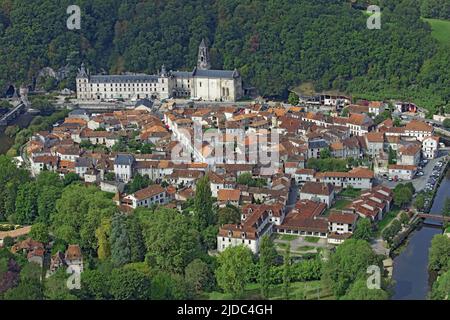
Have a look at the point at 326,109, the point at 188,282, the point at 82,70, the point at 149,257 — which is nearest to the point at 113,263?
the point at 149,257

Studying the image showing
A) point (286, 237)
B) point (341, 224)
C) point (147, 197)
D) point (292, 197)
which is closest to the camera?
point (341, 224)

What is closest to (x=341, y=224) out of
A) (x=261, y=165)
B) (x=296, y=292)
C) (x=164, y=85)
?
(x=296, y=292)

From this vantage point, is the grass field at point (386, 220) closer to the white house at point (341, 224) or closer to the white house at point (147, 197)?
the white house at point (341, 224)

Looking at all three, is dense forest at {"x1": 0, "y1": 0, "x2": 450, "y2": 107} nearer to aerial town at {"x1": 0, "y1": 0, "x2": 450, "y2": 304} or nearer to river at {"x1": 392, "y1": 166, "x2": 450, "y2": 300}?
aerial town at {"x1": 0, "y1": 0, "x2": 450, "y2": 304}

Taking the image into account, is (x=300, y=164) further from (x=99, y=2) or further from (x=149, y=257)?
(x=99, y=2)

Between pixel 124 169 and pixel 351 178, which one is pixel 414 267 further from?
pixel 124 169

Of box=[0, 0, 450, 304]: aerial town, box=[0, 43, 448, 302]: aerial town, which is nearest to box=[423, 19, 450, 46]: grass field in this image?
box=[0, 0, 450, 304]: aerial town
